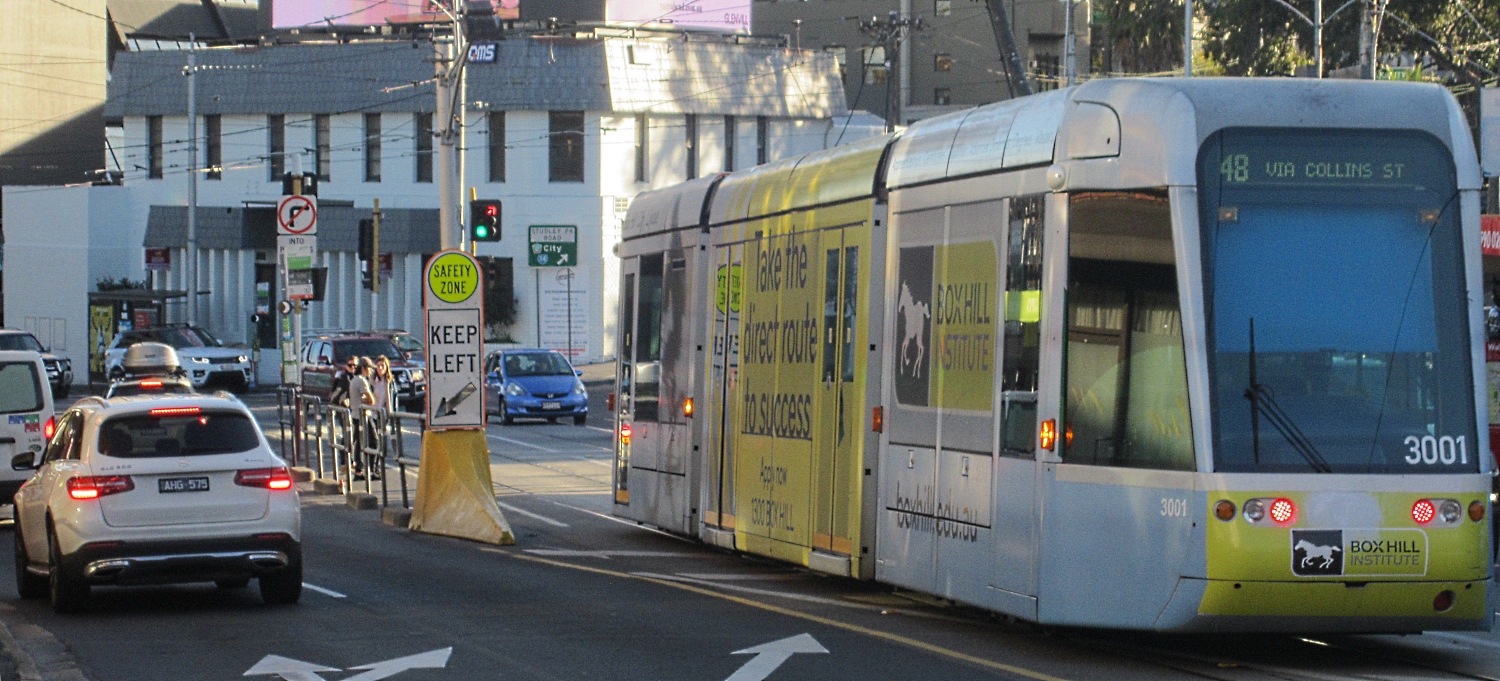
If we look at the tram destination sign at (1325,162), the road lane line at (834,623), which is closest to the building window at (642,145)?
the road lane line at (834,623)

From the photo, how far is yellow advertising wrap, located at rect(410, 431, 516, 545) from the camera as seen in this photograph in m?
19.2

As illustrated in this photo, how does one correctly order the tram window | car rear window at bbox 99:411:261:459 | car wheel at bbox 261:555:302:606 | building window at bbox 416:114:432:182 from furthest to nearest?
building window at bbox 416:114:432:182 → the tram window → car wheel at bbox 261:555:302:606 → car rear window at bbox 99:411:261:459

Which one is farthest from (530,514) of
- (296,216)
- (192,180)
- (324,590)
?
(192,180)

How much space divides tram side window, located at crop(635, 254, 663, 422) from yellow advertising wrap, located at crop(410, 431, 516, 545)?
6.16ft

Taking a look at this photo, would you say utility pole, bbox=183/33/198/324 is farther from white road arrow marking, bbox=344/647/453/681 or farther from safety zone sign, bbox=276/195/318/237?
white road arrow marking, bbox=344/647/453/681

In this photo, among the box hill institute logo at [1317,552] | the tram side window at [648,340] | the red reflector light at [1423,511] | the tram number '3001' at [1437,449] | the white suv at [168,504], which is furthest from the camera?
the tram side window at [648,340]

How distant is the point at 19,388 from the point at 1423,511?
15.9 m

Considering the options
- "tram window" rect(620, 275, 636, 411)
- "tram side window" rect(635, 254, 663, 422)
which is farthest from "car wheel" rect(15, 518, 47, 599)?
"tram window" rect(620, 275, 636, 411)

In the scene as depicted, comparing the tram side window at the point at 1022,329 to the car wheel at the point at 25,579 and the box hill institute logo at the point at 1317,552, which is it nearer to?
the box hill institute logo at the point at 1317,552

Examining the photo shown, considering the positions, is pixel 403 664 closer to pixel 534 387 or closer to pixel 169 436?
pixel 169 436

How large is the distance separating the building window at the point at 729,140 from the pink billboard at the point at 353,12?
7087 millimetres

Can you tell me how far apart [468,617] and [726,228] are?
458cm

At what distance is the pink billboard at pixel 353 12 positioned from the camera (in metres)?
58.5

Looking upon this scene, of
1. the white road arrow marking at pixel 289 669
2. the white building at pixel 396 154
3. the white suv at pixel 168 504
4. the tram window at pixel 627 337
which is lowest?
the white road arrow marking at pixel 289 669
